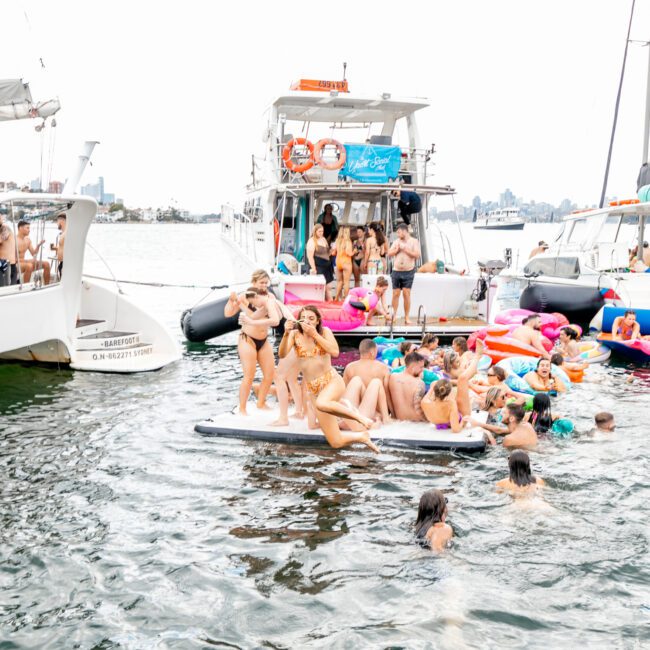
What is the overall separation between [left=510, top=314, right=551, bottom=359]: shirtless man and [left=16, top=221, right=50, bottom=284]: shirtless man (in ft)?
27.2

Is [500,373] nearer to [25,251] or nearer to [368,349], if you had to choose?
[368,349]

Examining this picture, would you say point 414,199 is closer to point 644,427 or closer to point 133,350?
point 133,350

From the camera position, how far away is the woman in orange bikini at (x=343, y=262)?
16.3m

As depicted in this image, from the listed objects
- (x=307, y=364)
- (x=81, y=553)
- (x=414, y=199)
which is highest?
(x=414, y=199)

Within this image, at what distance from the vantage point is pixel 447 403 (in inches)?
370

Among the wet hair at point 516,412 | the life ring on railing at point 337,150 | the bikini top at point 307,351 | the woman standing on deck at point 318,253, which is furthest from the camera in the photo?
the woman standing on deck at point 318,253

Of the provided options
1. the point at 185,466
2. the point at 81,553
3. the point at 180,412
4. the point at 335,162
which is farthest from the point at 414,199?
the point at 81,553

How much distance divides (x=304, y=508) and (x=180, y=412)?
4106 mm

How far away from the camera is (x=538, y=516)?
278 inches

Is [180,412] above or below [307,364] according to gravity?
below

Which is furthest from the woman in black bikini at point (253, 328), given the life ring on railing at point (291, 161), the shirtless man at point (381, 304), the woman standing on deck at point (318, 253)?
the life ring on railing at point (291, 161)

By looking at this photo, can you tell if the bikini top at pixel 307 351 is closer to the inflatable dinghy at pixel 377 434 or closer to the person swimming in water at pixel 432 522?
the inflatable dinghy at pixel 377 434

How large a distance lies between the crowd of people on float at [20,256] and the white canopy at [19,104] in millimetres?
1806

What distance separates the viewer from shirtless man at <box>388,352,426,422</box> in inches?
383
